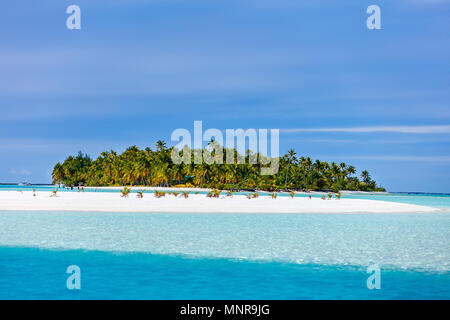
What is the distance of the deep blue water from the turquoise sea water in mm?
22

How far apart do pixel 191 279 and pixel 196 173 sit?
283 feet

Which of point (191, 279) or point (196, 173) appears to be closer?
point (191, 279)

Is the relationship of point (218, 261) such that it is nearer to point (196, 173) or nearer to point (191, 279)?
point (191, 279)

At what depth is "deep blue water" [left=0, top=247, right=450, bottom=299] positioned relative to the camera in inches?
337

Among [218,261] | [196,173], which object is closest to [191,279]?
[218,261]

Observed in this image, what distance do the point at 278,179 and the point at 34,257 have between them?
101107mm

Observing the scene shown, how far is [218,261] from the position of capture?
11703mm

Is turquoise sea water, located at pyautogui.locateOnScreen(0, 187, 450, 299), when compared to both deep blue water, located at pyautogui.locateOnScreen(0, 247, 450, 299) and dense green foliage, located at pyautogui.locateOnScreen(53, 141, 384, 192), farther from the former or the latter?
dense green foliage, located at pyautogui.locateOnScreen(53, 141, 384, 192)

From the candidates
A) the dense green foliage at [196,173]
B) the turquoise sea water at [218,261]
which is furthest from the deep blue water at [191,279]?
the dense green foliage at [196,173]

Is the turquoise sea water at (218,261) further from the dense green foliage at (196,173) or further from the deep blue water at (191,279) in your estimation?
the dense green foliage at (196,173)
